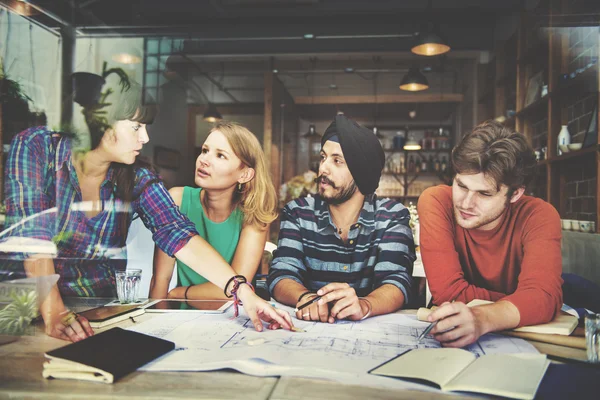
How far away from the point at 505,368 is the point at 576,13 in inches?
133

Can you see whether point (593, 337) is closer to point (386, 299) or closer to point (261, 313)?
point (386, 299)

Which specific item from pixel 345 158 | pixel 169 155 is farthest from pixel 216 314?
pixel 169 155

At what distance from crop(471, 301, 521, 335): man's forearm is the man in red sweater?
28 centimetres

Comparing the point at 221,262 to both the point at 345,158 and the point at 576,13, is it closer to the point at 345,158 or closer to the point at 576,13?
the point at 345,158

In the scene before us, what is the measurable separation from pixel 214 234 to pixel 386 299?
0.94 metres

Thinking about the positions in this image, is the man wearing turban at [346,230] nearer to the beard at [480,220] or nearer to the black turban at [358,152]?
the black turban at [358,152]

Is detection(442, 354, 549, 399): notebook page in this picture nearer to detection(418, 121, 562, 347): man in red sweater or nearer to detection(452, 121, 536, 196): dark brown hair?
detection(418, 121, 562, 347): man in red sweater

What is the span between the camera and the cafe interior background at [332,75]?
3.12 m

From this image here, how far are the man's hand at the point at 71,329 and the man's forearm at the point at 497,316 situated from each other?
928 mm

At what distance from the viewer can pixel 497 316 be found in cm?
117

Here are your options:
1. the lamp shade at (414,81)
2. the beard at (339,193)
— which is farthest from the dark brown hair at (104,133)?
the lamp shade at (414,81)

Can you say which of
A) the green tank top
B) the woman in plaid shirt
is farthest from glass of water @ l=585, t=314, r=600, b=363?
the green tank top

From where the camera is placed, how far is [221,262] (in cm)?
153

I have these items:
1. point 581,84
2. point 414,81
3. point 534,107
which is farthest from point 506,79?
point 581,84
